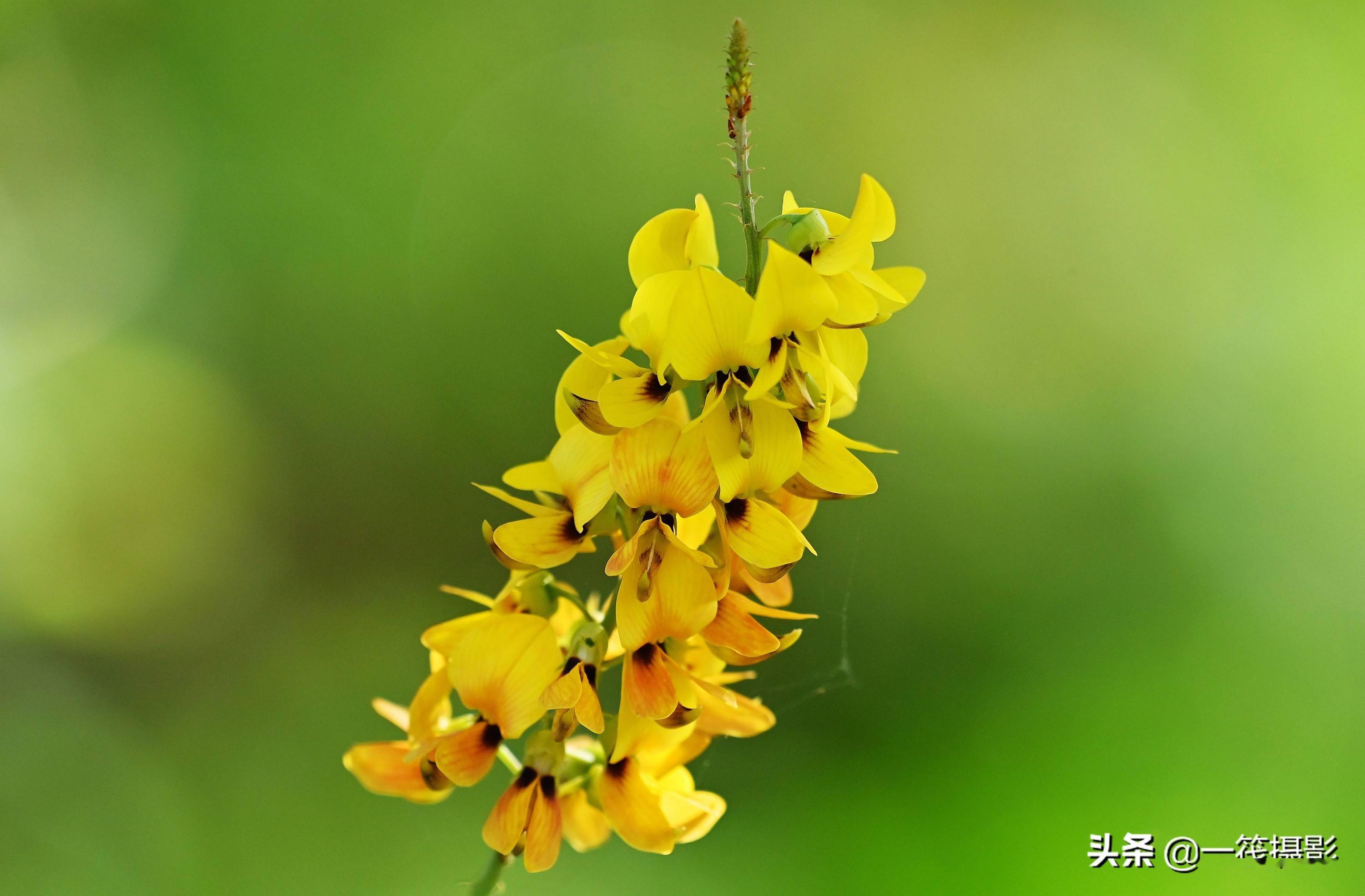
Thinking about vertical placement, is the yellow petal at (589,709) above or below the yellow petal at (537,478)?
below

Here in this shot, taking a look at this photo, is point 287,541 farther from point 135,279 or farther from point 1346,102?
point 1346,102

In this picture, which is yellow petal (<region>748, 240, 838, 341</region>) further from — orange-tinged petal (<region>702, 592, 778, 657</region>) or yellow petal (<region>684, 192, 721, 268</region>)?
orange-tinged petal (<region>702, 592, 778, 657</region>)

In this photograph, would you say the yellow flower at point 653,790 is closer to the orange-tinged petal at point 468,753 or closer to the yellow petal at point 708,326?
the orange-tinged petal at point 468,753

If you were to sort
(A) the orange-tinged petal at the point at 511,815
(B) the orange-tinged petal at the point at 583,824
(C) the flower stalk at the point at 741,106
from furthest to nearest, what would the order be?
(B) the orange-tinged petal at the point at 583,824 → (A) the orange-tinged petal at the point at 511,815 → (C) the flower stalk at the point at 741,106

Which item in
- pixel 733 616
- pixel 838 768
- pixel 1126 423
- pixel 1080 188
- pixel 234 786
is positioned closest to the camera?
pixel 733 616

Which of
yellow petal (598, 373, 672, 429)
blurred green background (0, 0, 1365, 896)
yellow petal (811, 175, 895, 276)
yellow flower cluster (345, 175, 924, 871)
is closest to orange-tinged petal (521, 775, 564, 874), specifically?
yellow flower cluster (345, 175, 924, 871)

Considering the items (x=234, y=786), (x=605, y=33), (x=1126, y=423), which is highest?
(x=605, y=33)

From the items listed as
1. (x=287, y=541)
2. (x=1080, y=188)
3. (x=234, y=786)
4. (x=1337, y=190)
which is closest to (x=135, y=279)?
(x=287, y=541)

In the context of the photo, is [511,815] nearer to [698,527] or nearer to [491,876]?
[491,876]

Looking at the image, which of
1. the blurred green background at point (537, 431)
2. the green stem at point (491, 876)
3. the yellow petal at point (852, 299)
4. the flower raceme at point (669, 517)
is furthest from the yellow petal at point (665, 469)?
the blurred green background at point (537, 431)
